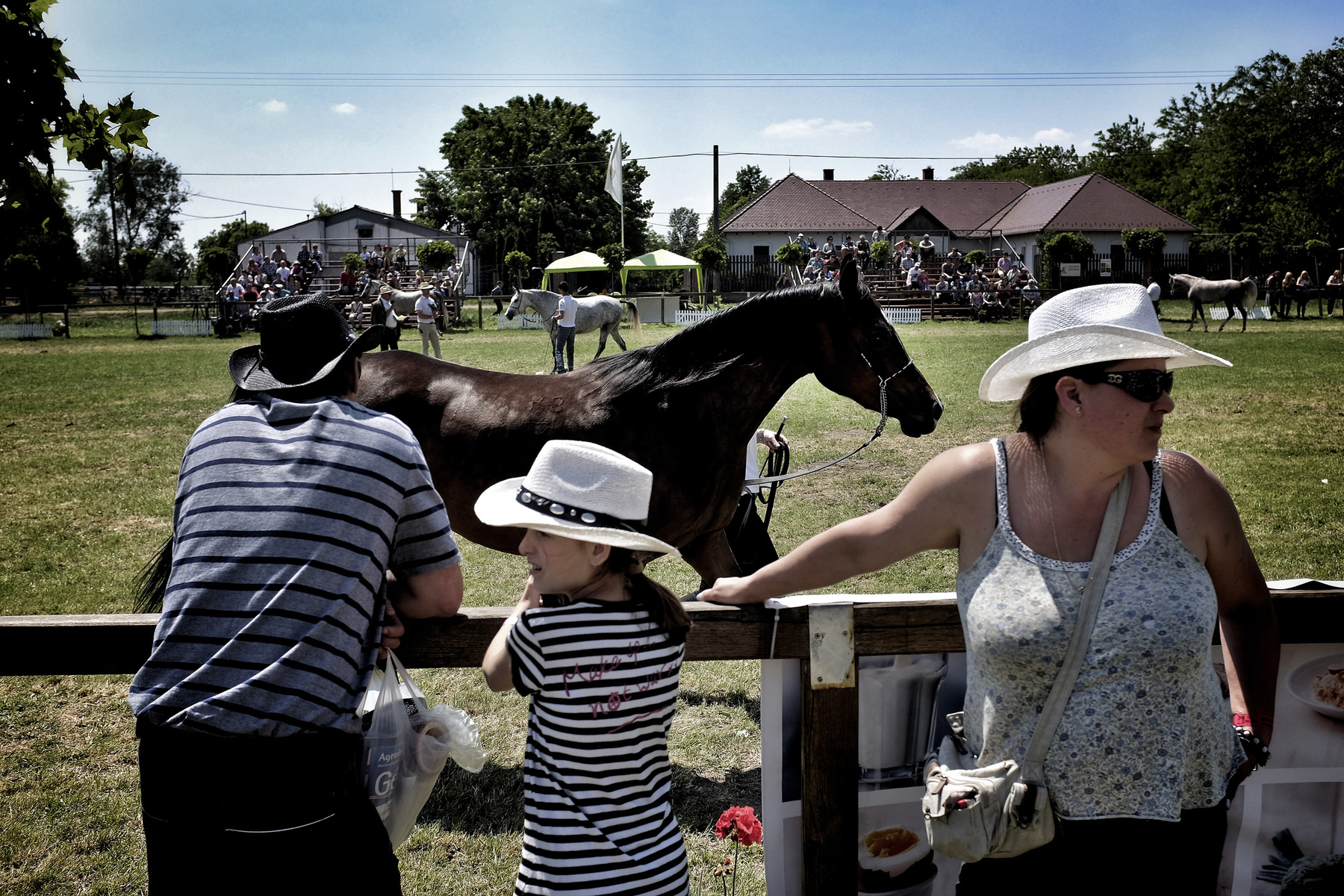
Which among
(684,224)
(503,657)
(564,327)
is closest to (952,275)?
(564,327)

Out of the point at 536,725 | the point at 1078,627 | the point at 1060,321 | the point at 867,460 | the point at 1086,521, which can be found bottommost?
the point at 867,460

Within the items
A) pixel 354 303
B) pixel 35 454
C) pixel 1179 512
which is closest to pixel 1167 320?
pixel 354 303

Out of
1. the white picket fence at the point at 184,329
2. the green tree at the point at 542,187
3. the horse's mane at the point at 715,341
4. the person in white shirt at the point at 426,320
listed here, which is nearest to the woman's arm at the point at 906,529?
A: the horse's mane at the point at 715,341

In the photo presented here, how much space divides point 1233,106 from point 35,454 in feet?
212

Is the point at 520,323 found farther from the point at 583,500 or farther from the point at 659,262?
the point at 583,500

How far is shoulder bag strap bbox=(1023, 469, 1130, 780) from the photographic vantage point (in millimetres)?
1831

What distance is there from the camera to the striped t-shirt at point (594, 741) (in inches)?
74.2

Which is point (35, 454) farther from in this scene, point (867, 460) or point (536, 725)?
point (536, 725)

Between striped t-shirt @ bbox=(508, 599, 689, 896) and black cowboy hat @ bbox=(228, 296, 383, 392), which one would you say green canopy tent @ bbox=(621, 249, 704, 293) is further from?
striped t-shirt @ bbox=(508, 599, 689, 896)

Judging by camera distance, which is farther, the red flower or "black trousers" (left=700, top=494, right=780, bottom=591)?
"black trousers" (left=700, top=494, right=780, bottom=591)

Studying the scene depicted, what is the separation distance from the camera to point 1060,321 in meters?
2.08

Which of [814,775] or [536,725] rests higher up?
[536,725]

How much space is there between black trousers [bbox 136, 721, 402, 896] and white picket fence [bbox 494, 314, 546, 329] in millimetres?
32176

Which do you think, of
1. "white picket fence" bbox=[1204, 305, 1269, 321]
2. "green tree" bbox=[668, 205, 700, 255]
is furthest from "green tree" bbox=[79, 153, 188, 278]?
"white picket fence" bbox=[1204, 305, 1269, 321]
